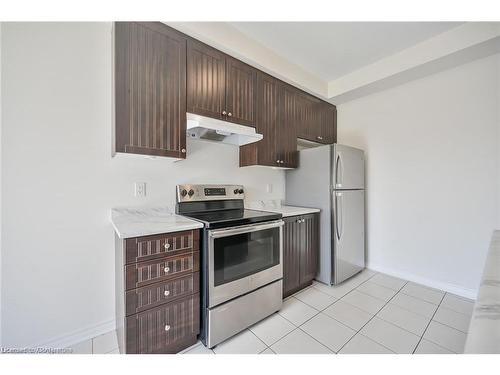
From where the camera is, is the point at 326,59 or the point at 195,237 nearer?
the point at 195,237

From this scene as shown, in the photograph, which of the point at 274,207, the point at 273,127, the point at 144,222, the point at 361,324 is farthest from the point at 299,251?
the point at 144,222

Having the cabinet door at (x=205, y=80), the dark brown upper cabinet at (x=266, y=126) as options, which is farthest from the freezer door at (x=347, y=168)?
the cabinet door at (x=205, y=80)

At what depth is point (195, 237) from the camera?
144 centimetres

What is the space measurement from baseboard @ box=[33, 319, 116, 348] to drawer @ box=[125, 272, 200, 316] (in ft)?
2.39

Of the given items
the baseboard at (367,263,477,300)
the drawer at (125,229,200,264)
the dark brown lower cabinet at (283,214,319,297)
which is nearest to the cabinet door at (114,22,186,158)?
the drawer at (125,229,200,264)

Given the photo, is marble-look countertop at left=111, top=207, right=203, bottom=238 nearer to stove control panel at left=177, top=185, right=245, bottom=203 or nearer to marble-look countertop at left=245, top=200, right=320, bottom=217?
stove control panel at left=177, top=185, right=245, bottom=203

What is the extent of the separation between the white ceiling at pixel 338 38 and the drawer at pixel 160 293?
87.4 inches

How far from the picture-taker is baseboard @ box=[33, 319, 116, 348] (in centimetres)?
146

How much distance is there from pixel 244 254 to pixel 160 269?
0.62 m

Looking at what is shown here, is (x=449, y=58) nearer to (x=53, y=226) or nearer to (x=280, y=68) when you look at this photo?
(x=280, y=68)

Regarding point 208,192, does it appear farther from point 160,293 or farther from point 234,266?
point 160,293

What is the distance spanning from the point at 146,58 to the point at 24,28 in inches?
29.5
